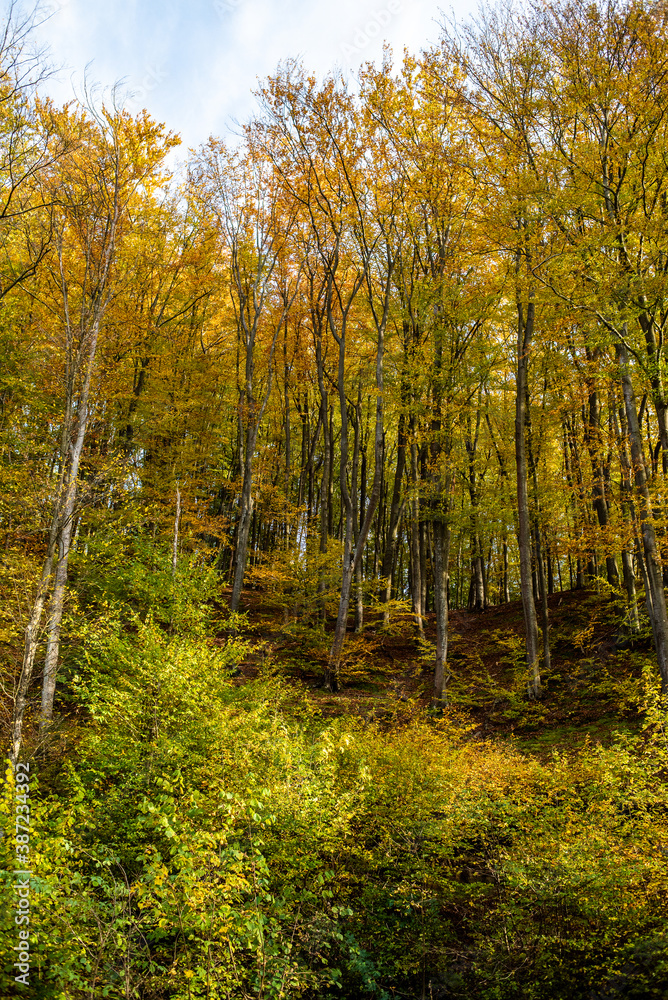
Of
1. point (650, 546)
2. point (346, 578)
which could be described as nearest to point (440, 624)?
point (346, 578)

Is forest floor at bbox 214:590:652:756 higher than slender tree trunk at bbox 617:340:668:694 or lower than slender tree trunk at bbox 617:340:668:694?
lower

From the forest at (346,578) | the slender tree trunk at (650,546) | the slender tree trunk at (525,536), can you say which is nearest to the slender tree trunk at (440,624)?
the forest at (346,578)

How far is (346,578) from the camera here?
491 inches

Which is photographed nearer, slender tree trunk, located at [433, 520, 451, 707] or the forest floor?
the forest floor

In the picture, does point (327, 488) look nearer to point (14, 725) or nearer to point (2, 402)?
point (2, 402)

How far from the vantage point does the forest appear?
4.08 m

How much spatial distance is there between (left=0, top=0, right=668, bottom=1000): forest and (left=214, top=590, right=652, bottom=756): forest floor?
0.12m

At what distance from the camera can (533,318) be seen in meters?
12.3

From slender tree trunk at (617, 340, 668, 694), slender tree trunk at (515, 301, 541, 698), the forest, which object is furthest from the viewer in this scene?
slender tree trunk at (515, 301, 541, 698)

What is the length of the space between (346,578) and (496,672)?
4.36 meters

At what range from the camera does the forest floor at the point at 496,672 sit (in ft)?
33.4

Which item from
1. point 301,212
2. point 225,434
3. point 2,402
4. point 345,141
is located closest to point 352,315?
point 301,212

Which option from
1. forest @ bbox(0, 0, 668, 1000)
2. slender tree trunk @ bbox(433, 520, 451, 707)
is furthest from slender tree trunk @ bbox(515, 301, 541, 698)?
slender tree trunk @ bbox(433, 520, 451, 707)

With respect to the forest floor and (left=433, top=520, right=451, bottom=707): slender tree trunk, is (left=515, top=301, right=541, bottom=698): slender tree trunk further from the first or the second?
(left=433, top=520, right=451, bottom=707): slender tree trunk
